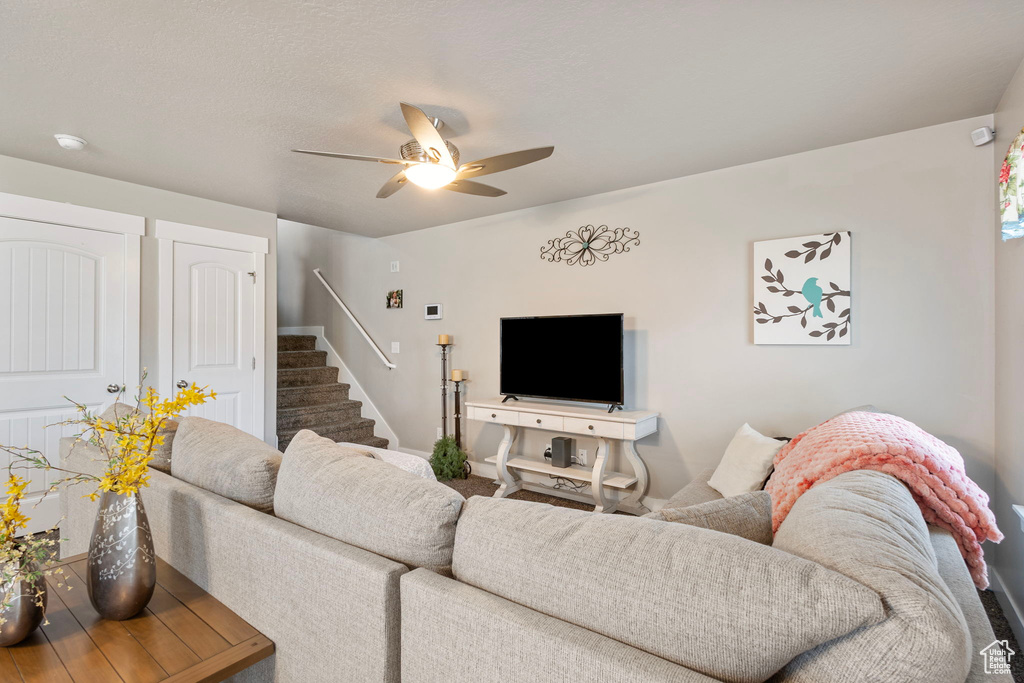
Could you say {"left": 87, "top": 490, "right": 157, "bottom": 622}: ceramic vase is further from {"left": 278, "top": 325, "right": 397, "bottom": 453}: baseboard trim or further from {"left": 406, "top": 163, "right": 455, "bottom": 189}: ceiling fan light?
{"left": 278, "top": 325, "right": 397, "bottom": 453}: baseboard trim

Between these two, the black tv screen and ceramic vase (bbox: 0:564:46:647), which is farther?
the black tv screen

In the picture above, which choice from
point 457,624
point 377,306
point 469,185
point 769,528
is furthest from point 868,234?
point 377,306

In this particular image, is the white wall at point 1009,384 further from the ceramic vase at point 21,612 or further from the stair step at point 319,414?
the stair step at point 319,414

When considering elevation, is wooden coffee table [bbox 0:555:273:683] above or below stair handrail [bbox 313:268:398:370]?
below

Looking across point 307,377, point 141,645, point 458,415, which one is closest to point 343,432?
point 307,377

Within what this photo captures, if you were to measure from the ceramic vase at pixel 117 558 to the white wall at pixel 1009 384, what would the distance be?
303 centimetres

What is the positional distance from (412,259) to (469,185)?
2.32 m

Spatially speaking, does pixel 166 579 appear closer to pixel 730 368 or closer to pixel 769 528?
pixel 769 528

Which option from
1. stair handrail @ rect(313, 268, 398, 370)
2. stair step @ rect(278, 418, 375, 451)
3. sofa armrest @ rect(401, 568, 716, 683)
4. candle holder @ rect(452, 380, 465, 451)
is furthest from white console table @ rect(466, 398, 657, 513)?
sofa armrest @ rect(401, 568, 716, 683)

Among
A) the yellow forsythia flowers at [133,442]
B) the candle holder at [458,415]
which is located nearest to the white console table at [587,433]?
the candle holder at [458,415]

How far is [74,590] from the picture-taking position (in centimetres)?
131

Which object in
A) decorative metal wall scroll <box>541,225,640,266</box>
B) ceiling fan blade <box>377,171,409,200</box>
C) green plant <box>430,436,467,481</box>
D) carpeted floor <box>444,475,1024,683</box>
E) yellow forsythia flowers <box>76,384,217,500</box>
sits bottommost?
carpeted floor <box>444,475,1024,683</box>

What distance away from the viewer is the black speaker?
3658 millimetres

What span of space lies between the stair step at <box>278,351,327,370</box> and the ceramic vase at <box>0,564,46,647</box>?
4.56 meters
